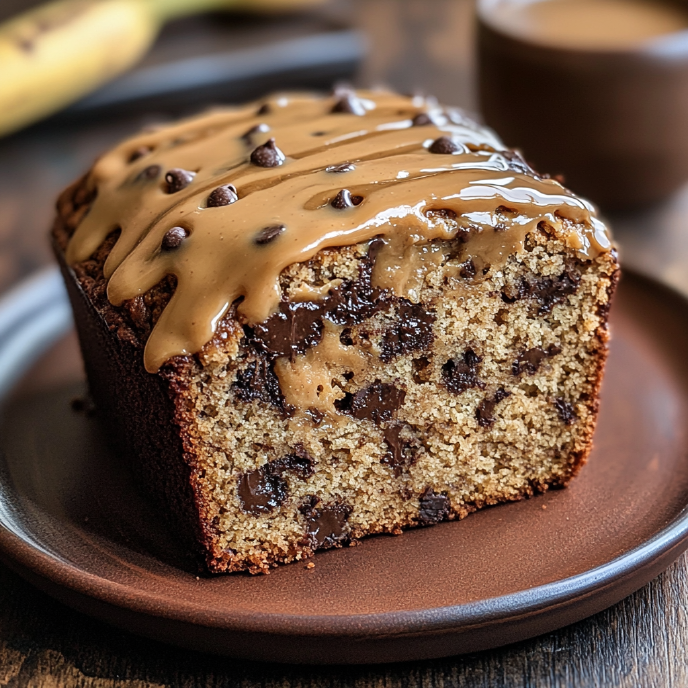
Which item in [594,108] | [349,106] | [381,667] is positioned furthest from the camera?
[594,108]

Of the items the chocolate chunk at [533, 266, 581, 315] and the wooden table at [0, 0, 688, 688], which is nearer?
the wooden table at [0, 0, 688, 688]

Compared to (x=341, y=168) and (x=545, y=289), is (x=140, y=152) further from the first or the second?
(x=545, y=289)

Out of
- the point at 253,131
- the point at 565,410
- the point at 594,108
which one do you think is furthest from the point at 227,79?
the point at 565,410

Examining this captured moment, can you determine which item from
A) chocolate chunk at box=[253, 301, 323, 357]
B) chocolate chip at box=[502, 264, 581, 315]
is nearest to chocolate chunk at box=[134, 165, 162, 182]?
chocolate chunk at box=[253, 301, 323, 357]

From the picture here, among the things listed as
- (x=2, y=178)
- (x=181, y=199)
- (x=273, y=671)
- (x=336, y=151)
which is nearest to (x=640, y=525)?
(x=273, y=671)

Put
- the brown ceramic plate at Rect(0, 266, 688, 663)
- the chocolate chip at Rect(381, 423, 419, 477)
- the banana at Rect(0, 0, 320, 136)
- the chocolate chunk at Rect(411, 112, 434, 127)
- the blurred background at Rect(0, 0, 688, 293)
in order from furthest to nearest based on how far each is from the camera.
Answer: the banana at Rect(0, 0, 320, 136) < the blurred background at Rect(0, 0, 688, 293) < the chocolate chunk at Rect(411, 112, 434, 127) < the chocolate chip at Rect(381, 423, 419, 477) < the brown ceramic plate at Rect(0, 266, 688, 663)

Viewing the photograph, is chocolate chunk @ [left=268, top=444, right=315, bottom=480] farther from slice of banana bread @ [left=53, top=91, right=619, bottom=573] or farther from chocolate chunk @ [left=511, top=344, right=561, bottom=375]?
chocolate chunk @ [left=511, top=344, right=561, bottom=375]

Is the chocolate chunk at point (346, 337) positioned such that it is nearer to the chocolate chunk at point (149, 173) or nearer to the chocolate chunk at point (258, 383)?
the chocolate chunk at point (258, 383)

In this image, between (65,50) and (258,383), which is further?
(65,50)
